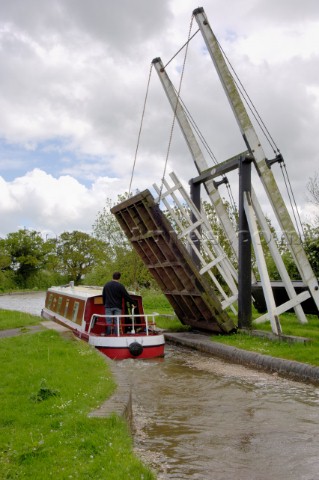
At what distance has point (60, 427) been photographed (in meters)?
5.30

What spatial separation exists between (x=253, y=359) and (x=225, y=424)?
404 cm

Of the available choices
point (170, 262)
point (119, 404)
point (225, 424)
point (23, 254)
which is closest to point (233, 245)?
point (170, 262)

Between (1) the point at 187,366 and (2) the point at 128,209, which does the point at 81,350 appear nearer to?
(1) the point at 187,366

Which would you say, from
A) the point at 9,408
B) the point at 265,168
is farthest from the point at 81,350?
the point at 265,168

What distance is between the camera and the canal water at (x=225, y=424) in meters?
5.25

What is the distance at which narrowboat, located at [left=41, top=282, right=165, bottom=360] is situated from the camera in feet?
39.3

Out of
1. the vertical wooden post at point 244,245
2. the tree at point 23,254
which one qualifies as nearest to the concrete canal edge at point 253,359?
the vertical wooden post at point 244,245

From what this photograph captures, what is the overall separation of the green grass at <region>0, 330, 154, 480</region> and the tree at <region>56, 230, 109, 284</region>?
60559 mm

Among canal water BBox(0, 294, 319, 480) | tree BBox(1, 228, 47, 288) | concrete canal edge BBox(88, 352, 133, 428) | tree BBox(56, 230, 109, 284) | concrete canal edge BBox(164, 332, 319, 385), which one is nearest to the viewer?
canal water BBox(0, 294, 319, 480)

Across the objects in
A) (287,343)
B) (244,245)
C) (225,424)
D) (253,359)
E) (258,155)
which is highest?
(258,155)

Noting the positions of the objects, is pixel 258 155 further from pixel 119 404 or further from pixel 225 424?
pixel 119 404

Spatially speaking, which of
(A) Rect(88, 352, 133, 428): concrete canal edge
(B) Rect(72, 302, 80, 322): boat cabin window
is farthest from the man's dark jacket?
(A) Rect(88, 352, 133, 428): concrete canal edge

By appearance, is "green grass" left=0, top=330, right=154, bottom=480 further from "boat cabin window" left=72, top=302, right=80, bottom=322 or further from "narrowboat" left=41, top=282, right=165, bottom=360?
"boat cabin window" left=72, top=302, right=80, bottom=322

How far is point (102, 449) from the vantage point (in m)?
4.74
